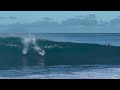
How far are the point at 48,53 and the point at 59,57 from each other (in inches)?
5.2

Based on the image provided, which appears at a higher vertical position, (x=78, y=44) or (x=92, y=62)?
(x=78, y=44)

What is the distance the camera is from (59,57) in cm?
161

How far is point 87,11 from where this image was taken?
1.59m

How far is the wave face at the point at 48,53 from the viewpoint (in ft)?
5.07

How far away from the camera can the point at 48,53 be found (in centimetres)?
159

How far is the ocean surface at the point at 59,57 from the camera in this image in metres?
1.54

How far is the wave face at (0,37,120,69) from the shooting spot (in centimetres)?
154

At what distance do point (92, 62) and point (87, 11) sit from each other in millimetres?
563

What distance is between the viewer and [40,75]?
5.17ft

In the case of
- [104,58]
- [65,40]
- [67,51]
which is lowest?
[104,58]

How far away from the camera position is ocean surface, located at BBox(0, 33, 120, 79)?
154 cm
